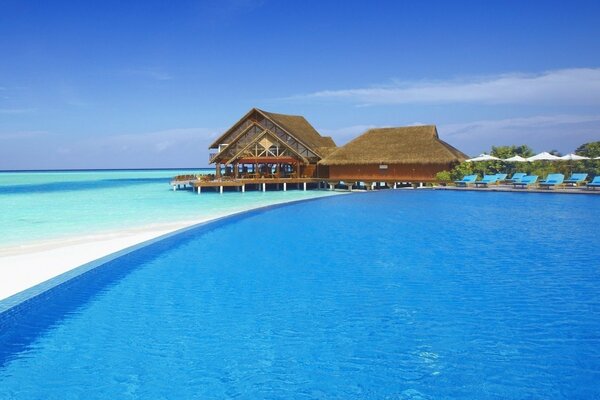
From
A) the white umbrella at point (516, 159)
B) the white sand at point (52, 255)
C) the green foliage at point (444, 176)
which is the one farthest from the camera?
Answer: the green foliage at point (444, 176)

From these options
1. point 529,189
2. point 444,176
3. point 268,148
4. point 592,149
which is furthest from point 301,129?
point 592,149

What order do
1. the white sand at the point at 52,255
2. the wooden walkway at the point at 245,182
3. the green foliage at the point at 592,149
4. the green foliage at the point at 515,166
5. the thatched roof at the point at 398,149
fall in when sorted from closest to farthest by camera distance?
1. the white sand at the point at 52,255
2. the green foliage at the point at 592,149
3. the green foliage at the point at 515,166
4. the thatched roof at the point at 398,149
5. the wooden walkway at the point at 245,182

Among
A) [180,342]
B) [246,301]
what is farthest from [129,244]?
[180,342]

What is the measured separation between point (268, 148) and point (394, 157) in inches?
429

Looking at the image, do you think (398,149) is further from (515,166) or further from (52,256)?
(52,256)

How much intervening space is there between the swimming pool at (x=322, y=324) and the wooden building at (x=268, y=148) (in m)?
26.4

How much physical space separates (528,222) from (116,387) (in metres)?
14.2

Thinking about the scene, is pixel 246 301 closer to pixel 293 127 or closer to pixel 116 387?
pixel 116 387

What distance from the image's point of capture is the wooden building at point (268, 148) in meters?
38.2

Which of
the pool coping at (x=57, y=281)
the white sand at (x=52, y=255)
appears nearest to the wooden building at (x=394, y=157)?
the white sand at (x=52, y=255)

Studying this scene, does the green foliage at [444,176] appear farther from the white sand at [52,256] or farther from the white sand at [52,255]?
the white sand at [52,256]

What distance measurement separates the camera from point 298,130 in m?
42.0

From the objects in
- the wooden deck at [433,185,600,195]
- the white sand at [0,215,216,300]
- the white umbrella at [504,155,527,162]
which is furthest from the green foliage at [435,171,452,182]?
the white sand at [0,215,216,300]

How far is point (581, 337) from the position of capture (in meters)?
5.83
